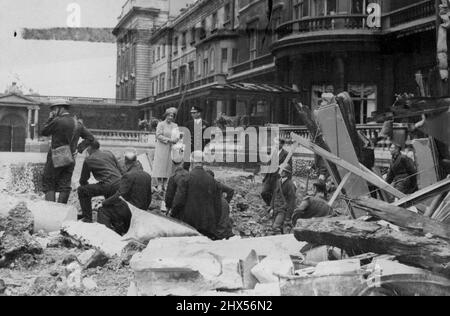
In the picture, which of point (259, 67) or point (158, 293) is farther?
point (259, 67)

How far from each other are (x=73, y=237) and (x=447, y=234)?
3.55 meters

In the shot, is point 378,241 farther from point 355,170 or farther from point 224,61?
point 224,61

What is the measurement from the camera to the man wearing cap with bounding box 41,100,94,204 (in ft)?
21.7

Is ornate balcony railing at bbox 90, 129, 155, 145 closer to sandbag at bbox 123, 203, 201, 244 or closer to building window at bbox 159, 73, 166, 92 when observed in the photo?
building window at bbox 159, 73, 166, 92

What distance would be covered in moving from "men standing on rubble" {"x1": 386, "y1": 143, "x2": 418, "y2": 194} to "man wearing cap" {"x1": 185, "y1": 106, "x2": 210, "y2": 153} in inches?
100

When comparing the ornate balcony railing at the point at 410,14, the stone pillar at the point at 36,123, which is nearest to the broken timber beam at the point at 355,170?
the stone pillar at the point at 36,123

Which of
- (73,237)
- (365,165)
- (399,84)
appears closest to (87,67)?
(73,237)

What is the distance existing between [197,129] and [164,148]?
58 cm

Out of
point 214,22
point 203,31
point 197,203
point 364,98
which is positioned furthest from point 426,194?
point 364,98

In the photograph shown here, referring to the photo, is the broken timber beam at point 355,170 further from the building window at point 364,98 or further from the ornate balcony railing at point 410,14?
the ornate balcony railing at point 410,14

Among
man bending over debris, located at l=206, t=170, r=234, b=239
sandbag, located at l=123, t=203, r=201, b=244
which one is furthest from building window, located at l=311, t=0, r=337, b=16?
sandbag, located at l=123, t=203, r=201, b=244

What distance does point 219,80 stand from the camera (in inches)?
324

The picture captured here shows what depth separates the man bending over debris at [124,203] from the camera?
6.13m
